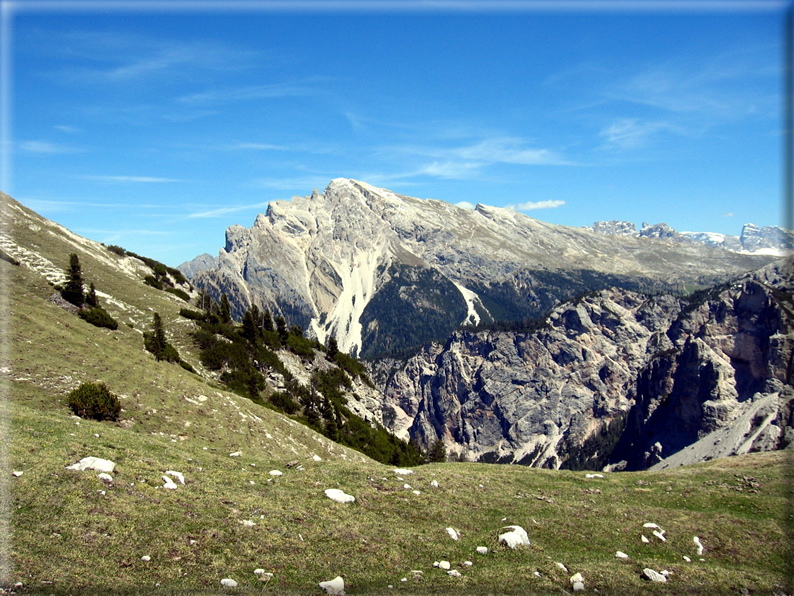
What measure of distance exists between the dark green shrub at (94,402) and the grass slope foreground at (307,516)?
1.14 m

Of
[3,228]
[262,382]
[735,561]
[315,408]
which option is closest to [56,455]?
[735,561]

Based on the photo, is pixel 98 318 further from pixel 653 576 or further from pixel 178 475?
pixel 653 576

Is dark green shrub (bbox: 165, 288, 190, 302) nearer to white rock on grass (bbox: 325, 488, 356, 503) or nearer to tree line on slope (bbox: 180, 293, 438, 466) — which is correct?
tree line on slope (bbox: 180, 293, 438, 466)

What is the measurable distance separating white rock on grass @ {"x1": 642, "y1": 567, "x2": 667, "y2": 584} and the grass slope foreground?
0.24 metres

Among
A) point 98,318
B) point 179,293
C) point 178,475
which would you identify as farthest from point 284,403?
point 178,475

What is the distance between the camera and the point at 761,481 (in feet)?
111

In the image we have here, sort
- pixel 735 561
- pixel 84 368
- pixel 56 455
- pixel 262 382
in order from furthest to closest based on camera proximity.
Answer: pixel 262 382
pixel 84 368
pixel 735 561
pixel 56 455

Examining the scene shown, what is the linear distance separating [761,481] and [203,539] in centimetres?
3534

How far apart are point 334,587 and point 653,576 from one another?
12714 mm

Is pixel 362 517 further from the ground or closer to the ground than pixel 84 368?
closer to the ground

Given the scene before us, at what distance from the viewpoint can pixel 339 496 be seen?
76.4ft

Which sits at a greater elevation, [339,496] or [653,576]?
[339,496]

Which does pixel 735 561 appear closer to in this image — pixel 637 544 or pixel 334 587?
pixel 637 544

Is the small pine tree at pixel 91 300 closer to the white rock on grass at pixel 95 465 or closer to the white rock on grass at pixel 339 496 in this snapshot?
the white rock on grass at pixel 95 465
